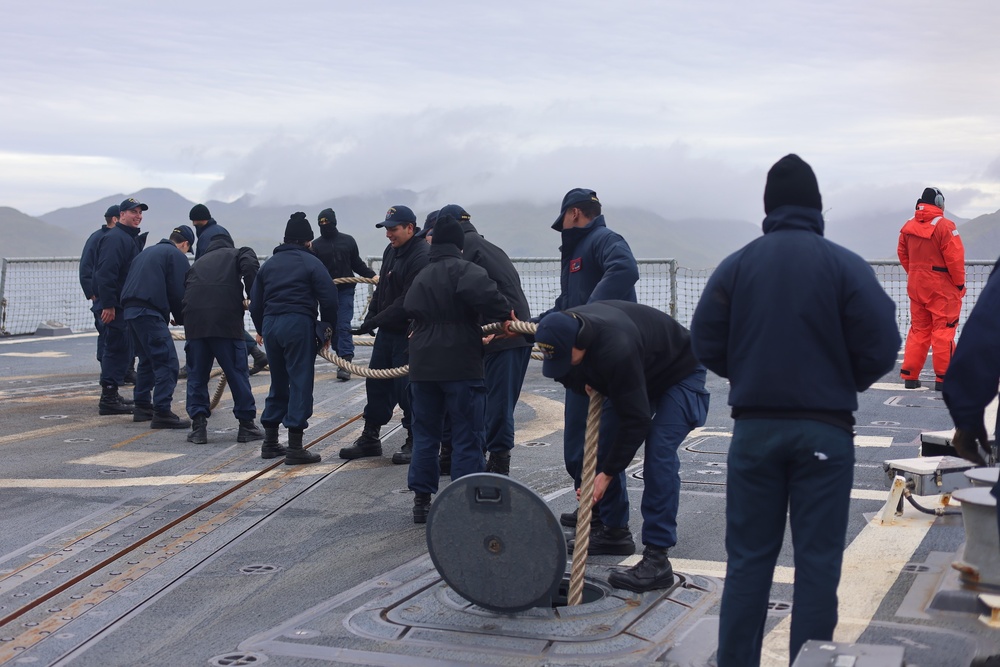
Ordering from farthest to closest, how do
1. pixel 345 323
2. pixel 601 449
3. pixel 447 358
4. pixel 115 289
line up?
pixel 345 323 → pixel 115 289 → pixel 447 358 → pixel 601 449

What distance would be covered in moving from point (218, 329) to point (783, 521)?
6538mm

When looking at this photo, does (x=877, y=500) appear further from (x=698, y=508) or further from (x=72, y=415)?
(x=72, y=415)

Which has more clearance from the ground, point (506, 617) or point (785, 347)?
point (785, 347)

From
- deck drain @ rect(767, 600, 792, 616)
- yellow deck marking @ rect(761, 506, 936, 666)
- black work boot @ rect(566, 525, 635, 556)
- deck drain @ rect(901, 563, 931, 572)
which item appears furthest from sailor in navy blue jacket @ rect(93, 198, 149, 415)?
deck drain @ rect(901, 563, 931, 572)

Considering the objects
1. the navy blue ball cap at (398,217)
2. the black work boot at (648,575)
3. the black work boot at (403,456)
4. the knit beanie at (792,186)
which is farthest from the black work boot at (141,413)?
the knit beanie at (792,186)

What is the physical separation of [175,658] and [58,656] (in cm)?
51

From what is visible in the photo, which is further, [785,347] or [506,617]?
[506,617]

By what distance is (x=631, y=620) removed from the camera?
4797 millimetres

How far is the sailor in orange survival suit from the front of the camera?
11.7m

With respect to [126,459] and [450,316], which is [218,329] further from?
[450,316]

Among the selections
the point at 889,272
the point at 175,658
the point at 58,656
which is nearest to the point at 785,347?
the point at 175,658

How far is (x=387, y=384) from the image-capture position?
29.5 ft

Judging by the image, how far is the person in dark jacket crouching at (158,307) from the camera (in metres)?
10.4

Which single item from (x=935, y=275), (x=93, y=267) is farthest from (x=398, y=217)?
(x=935, y=275)
